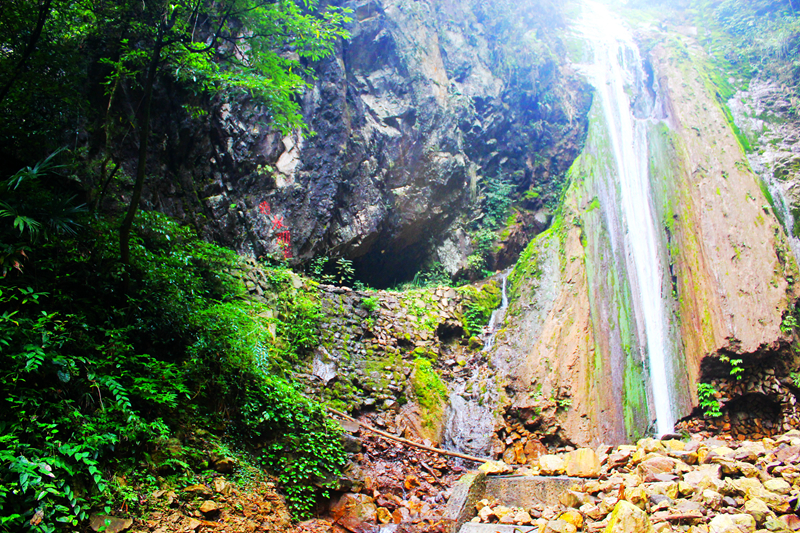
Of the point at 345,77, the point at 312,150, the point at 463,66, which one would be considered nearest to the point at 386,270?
the point at 312,150

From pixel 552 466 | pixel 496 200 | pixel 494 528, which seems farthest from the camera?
pixel 496 200

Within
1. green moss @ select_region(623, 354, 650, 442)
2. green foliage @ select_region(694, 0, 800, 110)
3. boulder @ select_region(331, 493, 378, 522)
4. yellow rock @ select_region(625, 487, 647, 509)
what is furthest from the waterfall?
boulder @ select_region(331, 493, 378, 522)

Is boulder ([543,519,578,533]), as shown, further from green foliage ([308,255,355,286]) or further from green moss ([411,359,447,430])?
green foliage ([308,255,355,286])

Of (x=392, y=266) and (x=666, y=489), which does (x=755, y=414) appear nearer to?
(x=666, y=489)

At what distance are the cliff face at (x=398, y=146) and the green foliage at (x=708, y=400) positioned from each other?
624 cm

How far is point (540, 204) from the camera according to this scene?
13.5 m

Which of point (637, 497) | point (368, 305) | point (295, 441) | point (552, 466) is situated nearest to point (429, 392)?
point (368, 305)

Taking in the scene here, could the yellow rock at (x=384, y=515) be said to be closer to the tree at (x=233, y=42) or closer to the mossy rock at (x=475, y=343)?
the tree at (x=233, y=42)

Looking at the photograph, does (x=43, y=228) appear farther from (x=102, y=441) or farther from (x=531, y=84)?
(x=531, y=84)

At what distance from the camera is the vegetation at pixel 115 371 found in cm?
268

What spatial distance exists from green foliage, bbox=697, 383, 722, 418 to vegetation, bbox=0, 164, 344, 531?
6.74m

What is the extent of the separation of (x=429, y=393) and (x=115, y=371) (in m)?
5.49

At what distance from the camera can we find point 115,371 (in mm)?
3539

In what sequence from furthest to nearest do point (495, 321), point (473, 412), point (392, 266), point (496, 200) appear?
point (496, 200), point (392, 266), point (495, 321), point (473, 412)
